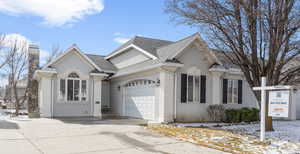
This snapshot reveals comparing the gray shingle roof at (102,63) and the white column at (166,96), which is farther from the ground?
the gray shingle roof at (102,63)

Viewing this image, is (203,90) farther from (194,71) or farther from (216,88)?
(194,71)

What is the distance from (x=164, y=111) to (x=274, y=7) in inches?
283

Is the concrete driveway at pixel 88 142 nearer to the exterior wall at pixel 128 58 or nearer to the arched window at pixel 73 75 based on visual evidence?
the arched window at pixel 73 75

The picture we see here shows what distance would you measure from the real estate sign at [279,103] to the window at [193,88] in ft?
18.0

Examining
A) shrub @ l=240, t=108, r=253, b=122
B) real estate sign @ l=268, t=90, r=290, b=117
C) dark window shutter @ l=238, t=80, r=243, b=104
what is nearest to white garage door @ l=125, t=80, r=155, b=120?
shrub @ l=240, t=108, r=253, b=122

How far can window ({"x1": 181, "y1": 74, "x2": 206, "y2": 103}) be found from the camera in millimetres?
14164


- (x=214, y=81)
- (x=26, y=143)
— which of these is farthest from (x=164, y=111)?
(x=26, y=143)

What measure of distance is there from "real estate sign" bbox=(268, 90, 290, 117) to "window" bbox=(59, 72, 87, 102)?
11.6 m

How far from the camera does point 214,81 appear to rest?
50.1 feet

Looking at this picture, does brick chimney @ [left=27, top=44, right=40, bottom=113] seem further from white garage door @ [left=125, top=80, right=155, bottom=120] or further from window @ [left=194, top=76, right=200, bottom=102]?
window @ [left=194, top=76, right=200, bottom=102]

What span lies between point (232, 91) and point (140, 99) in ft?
20.1

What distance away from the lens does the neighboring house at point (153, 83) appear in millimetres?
13883

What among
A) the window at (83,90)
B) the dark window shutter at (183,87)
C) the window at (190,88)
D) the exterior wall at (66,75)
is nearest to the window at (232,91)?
the window at (190,88)

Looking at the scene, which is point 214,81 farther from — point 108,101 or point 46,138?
point 46,138
